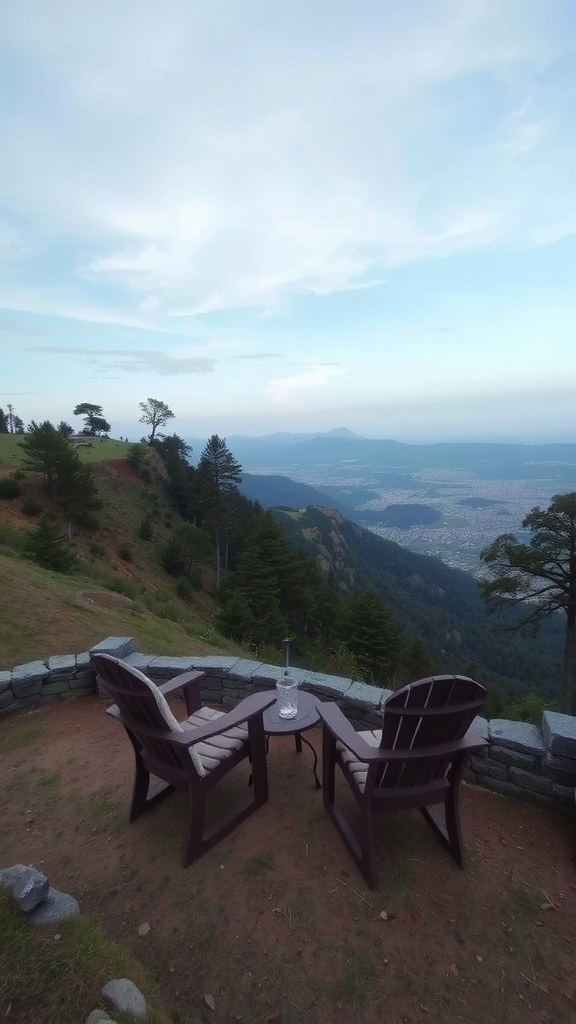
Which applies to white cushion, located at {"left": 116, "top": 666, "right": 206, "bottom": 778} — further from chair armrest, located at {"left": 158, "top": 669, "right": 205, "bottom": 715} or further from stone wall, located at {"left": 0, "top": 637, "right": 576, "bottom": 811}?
stone wall, located at {"left": 0, "top": 637, "right": 576, "bottom": 811}

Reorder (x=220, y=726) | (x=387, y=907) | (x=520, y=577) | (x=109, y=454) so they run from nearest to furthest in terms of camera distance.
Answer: (x=387, y=907) < (x=220, y=726) < (x=520, y=577) < (x=109, y=454)

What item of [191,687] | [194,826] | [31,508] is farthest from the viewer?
[31,508]

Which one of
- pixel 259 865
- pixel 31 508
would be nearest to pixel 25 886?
pixel 259 865

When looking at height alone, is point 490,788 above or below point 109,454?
below

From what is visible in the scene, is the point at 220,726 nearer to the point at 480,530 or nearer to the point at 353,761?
the point at 353,761

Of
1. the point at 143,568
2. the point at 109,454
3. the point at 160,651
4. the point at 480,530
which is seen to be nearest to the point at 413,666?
the point at 143,568

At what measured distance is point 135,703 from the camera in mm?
2490

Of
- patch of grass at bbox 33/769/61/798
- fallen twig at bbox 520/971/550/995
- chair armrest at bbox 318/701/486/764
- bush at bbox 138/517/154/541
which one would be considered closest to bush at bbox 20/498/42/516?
bush at bbox 138/517/154/541

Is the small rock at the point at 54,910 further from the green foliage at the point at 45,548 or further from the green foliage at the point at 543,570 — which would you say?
the green foliage at the point at 543,570

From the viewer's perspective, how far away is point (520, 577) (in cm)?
1408

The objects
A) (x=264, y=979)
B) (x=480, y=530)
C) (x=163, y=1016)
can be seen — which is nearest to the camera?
(x=163, y=1016)

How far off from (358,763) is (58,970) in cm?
162

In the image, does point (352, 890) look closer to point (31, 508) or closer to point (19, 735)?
point (19, 735)

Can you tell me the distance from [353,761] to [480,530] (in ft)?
383
